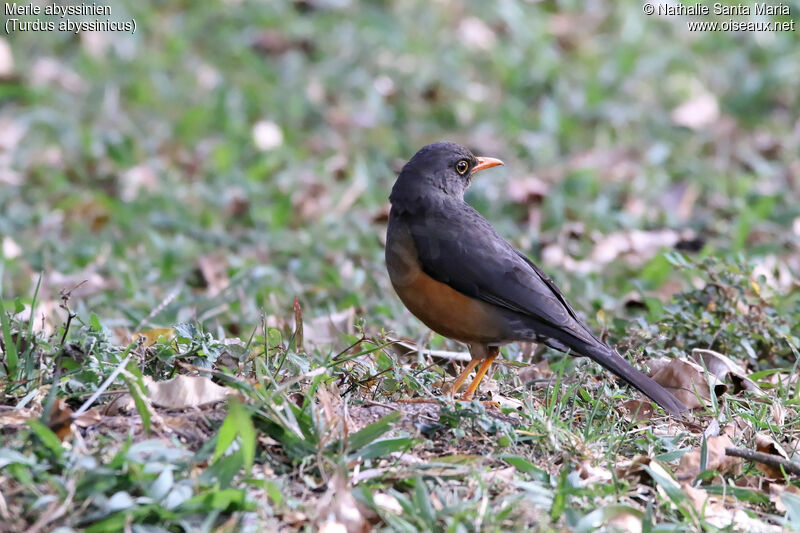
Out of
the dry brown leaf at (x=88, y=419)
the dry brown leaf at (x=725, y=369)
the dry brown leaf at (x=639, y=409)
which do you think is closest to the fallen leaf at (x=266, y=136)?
the dry brown leaf at (x=725, y=369)

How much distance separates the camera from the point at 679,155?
368 inches

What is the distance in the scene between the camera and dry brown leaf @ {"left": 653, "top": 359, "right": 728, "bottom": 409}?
4734mm

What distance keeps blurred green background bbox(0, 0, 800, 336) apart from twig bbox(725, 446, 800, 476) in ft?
7.41

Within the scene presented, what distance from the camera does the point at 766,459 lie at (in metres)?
3.87

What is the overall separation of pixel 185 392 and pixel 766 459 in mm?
2162

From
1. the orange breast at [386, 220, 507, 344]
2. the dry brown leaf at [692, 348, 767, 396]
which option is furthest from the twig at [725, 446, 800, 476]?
the orange breast at [386, 220, 507, 344]

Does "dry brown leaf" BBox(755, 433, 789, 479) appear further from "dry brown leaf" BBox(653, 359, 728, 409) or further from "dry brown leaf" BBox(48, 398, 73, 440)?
"dry brown leaf" BBox(48, 398, 73, 440)

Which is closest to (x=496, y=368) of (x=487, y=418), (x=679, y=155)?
(x=487, y=418)

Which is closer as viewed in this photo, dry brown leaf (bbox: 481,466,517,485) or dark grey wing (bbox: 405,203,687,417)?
dry brown leaf (bbox: 481,466,517,485)

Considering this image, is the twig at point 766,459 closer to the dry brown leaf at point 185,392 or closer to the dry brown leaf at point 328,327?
the dry brown leaf at point 185,392

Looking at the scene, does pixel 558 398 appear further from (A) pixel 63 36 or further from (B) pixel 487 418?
(A) pixel 63 36

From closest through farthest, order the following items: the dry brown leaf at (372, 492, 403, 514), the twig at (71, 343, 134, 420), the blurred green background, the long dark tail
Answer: the dry brown leaf at (372, 492, 403, 514)
the twig at (71, 343, 134, 420)
the long dark tail
the blurred green background

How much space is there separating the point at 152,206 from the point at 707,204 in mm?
4506

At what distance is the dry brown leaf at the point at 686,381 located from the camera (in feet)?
15.5
